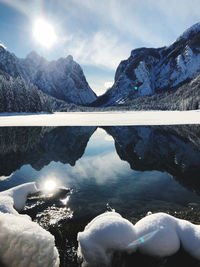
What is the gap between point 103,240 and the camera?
386 centimetres

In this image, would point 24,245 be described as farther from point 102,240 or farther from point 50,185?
point 50,185

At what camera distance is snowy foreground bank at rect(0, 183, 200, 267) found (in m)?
3.49

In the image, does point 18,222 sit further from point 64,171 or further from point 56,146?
A: point 56,146

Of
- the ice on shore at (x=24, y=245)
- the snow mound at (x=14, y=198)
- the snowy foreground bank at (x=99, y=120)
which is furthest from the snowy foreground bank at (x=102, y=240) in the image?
the snowy foreground bank at (x=99, y=120)

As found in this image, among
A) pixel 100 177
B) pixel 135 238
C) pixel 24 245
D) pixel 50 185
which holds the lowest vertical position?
pixel 100 177

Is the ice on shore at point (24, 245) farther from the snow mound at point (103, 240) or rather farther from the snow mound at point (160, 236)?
the snow mound at point (160, 236)

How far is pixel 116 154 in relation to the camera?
14.6 m

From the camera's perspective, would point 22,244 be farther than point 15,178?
No

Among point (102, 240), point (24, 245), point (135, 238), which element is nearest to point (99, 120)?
point (135, 238)

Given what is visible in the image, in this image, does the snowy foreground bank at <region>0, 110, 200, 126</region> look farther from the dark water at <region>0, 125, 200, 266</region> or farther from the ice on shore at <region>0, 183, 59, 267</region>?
the ice on shore at <region>0, 183, 59, 267</region>

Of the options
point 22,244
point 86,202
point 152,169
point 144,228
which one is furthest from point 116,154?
point 22,244

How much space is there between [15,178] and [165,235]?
8011 mm

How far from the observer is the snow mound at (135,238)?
386 centimetres

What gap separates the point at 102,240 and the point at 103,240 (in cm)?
2
